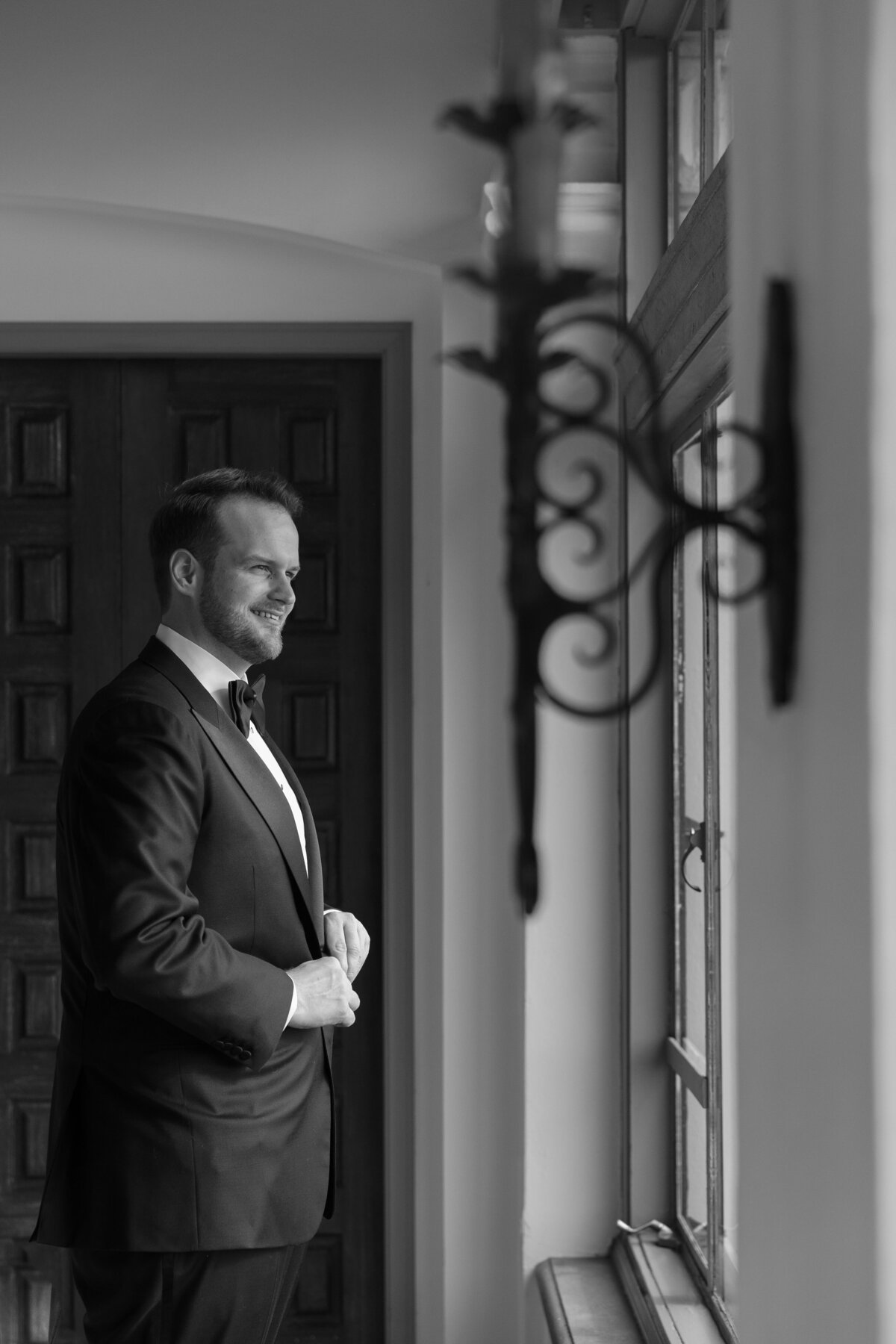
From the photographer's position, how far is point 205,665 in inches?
89.1

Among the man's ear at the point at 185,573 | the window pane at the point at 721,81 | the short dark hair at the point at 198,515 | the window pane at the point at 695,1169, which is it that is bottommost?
the window pane at the point at 695,1169

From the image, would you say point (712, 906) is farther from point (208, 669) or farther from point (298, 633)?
point (298, 633)

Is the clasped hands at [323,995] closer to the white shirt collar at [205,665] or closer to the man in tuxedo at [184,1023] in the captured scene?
the man in tuxedo at [184,1023]

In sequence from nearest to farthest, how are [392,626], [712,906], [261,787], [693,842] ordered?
[261,787]
[712,906]
[693,842]
[392,626]

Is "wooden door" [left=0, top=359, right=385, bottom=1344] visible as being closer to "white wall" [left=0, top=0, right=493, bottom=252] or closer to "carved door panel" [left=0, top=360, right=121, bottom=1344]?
"carved door panel" [left=0, top=360, right=121, bottom=1344]

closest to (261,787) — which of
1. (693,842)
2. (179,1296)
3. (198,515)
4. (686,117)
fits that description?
(198,515)

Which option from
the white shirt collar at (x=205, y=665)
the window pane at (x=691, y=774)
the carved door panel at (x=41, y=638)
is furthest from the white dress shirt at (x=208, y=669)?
the carved door panel at (x=41, y=638)

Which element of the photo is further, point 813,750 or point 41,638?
point 41,638

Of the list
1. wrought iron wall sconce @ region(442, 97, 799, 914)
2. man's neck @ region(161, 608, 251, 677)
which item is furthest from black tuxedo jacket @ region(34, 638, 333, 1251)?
wrought iron wall sconce @ region(442, 97, 799, 914)

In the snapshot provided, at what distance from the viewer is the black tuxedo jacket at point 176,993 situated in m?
1.99

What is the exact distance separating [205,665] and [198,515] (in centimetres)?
27

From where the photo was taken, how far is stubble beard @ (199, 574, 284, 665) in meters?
2.28

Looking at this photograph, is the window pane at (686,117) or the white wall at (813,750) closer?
the white wall at (813,750)

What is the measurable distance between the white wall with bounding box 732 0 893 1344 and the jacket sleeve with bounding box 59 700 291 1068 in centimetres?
95
